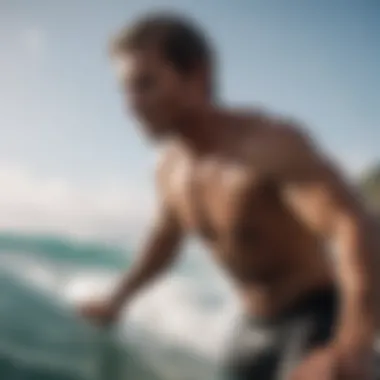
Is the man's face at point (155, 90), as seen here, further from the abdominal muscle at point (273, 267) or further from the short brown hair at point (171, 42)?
the abdominal muscle at point (273, 267)

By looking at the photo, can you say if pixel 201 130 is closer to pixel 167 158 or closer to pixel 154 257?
pixel 167 158

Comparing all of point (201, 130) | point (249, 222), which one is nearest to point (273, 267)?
point (249, 222)

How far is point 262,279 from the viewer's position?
3.17 ft

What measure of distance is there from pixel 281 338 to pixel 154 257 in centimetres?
18

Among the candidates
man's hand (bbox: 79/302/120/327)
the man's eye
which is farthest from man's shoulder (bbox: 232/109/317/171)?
man's hand (bbox: 79/302/120/327)

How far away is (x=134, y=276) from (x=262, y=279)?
0.52 feet

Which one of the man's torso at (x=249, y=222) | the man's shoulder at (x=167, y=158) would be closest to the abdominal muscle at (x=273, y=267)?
the man's torso at (x=249, y=222)

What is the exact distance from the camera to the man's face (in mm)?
945

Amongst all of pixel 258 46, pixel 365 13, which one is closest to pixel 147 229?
pixel 258 46

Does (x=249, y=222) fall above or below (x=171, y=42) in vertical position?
below

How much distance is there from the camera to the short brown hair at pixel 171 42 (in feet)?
3.11

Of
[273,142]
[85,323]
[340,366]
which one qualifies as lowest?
[340,366]

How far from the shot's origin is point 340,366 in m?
0.79

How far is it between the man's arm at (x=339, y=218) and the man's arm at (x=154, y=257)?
0.18 metres
